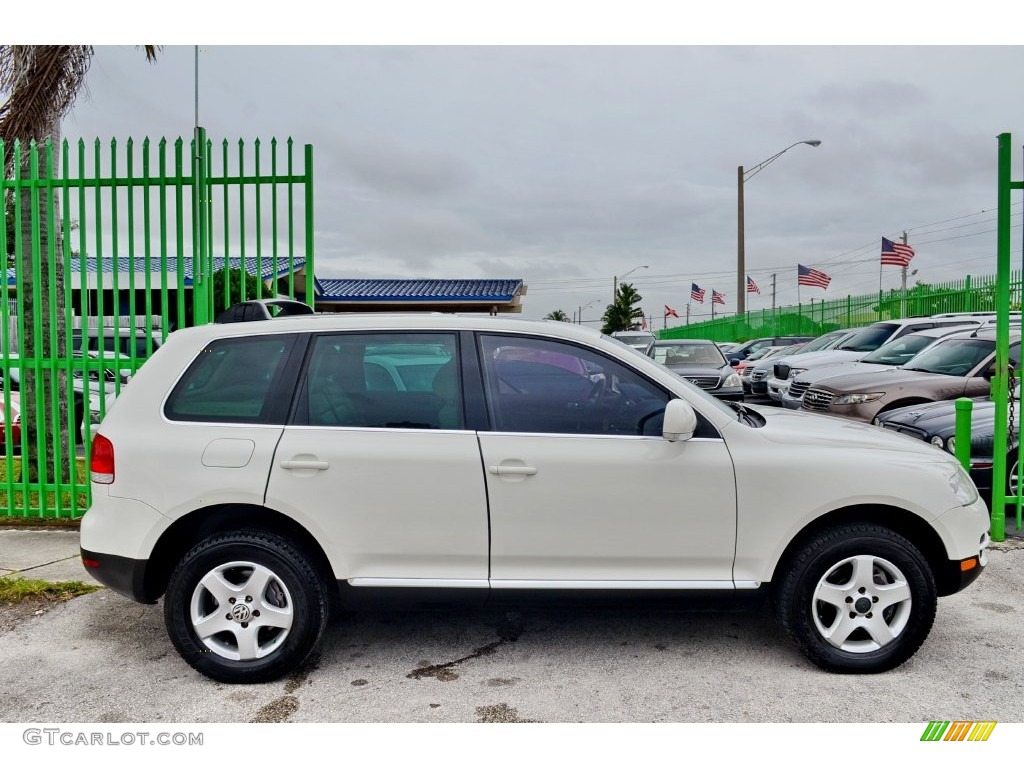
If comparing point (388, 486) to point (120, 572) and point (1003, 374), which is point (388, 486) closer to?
point (120, 572)

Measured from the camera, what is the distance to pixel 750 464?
3.84 m

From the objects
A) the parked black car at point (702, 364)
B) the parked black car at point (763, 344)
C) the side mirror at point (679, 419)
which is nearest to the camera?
the side mirror at point (679, 419)

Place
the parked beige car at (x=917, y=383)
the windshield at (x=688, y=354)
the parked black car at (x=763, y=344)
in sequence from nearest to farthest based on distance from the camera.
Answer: the parked beige car at (x=917, y=383) < the windshield at (x=688, y=354) < the parked black car at (x=763, y=344)

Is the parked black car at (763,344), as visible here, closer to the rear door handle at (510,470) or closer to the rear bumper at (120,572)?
Answer: the rear door handle at (510,470)

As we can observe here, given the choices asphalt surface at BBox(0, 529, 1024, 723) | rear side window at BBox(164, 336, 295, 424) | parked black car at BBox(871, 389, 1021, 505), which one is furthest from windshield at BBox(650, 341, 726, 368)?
rear side window at BBox(164, 336, 295, 424)

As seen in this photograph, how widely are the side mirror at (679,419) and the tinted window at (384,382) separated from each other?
3.11ft

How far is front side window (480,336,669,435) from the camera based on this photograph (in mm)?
3893

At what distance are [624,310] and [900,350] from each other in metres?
70.9

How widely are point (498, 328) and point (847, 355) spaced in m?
12.8

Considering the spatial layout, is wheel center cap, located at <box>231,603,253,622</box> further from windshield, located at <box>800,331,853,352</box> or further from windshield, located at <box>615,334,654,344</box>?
windshield, located at <box>800,331,853,352</box>

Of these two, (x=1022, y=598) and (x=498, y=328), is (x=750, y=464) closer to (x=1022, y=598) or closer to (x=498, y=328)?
(x=498, y=328)

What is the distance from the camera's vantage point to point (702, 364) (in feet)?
49.7
